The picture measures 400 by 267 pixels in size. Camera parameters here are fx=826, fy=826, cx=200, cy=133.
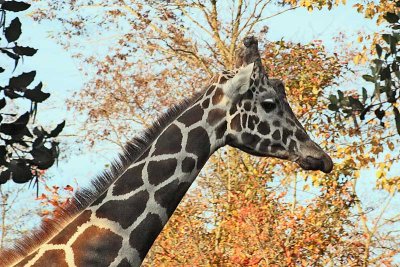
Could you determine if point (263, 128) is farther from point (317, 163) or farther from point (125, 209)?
point (125, 209)

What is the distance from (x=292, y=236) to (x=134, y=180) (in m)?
6.04

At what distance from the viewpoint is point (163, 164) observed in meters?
6.26

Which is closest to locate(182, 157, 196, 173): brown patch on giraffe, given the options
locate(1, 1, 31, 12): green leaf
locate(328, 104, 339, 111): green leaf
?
locate(328, 104, 339, 111): green leaf

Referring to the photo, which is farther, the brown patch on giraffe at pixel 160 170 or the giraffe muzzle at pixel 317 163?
the giraffe muzzle at pixel 317 163

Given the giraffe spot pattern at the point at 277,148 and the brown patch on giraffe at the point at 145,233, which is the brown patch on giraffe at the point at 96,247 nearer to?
the brown patch on giraffe at the point at 145,233

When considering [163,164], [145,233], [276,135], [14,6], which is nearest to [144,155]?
[163,164]

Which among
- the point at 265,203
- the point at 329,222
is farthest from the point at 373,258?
the point at 265,203

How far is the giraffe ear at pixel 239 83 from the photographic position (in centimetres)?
668

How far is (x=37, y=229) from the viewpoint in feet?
19.6

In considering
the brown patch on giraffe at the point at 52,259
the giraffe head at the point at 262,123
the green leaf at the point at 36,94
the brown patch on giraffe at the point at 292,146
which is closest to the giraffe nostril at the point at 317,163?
the giraffe head at the point at 262,123

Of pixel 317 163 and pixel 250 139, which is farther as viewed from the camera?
pixel 317 163

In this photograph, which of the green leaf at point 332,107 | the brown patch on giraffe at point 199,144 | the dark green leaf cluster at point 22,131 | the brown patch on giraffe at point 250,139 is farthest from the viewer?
the brown patch on giraffe at point 250,139

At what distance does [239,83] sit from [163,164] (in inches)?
38.6

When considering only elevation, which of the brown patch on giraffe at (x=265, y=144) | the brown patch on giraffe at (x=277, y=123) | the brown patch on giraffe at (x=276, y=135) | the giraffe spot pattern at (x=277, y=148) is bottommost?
the brown patch on giraffe at (x=265, y=144)
